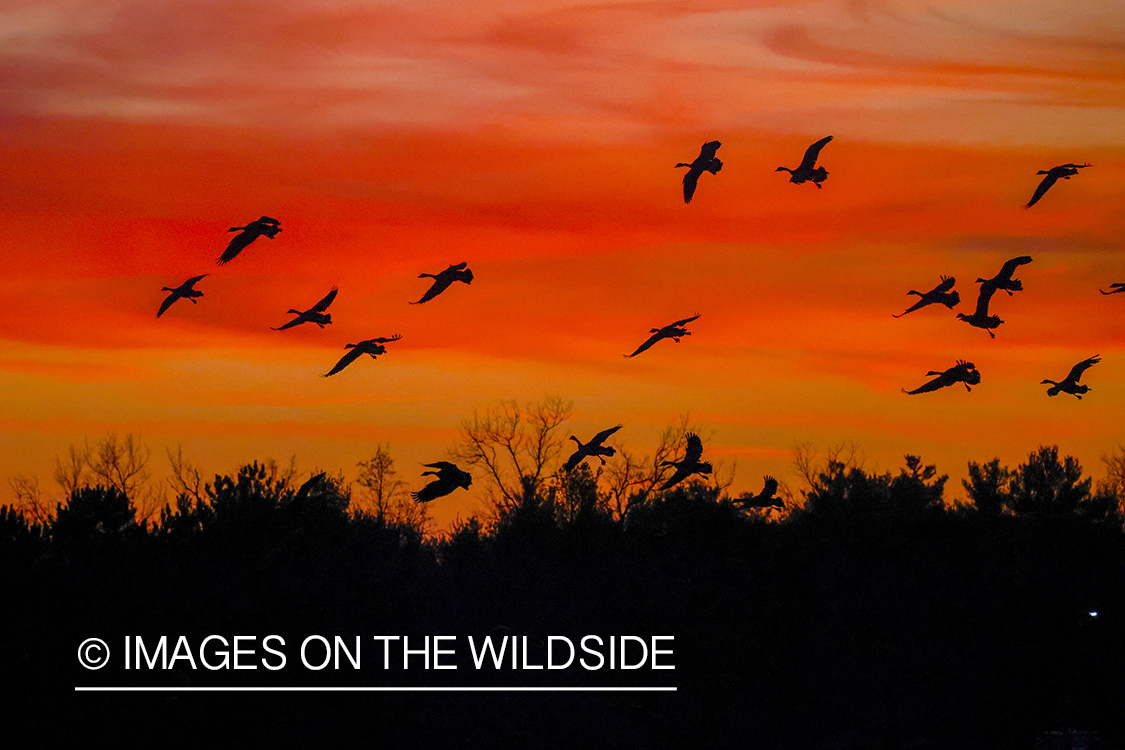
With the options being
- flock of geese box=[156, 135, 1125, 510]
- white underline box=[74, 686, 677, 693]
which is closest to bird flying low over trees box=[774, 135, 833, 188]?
flock of geese box=[156, 135, 1125, 510]

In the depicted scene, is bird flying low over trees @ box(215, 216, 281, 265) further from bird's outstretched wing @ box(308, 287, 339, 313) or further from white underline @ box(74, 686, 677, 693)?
white underline @ box(74, 686, 677, 693)

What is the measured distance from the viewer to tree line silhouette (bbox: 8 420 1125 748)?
42438 millimetres

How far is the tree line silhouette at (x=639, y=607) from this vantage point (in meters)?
42.4

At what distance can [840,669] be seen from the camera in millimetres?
53125

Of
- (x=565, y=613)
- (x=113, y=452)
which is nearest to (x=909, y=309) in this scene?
(x=565, y=613)

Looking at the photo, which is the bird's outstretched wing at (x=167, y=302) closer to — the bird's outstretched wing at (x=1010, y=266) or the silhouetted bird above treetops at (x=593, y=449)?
the silhouetted bird above treetops at (x=593, y=449)

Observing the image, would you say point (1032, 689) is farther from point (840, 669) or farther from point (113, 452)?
point (113, 452)

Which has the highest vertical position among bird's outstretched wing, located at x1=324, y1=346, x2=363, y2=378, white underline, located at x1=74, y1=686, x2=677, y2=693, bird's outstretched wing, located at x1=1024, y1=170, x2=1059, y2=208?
bird's outstretched wing, located at x1=1024, y1=170, x2=1059, y2=208

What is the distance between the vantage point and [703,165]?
27688 millimetres

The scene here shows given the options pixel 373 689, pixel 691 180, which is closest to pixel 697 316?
pixel 691 180

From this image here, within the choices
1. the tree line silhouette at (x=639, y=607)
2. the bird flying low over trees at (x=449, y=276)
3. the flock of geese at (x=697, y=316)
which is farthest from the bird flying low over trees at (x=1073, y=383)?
the tree line silhouette at (x=639, y=607)

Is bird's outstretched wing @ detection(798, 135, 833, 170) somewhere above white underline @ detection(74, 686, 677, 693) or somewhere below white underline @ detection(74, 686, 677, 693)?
above

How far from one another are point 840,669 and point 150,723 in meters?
25.1

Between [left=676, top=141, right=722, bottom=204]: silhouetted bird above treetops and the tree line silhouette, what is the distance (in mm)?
21210
